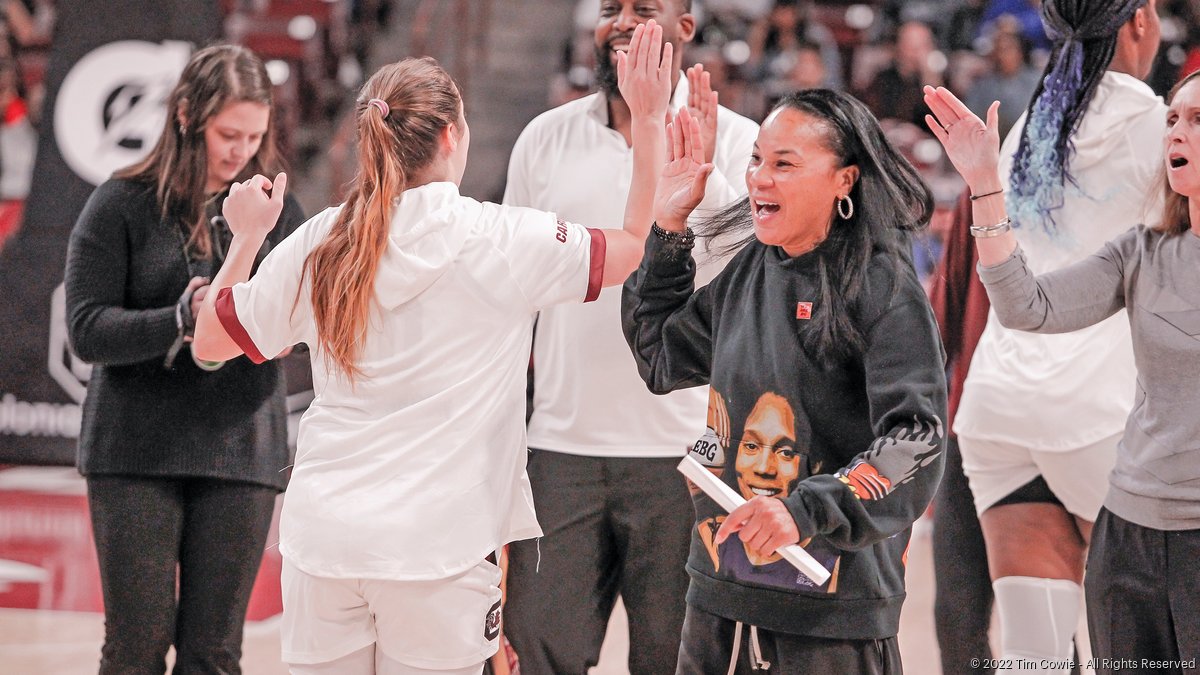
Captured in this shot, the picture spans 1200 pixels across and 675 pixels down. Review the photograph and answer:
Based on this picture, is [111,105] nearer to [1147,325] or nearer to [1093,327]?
[1093,327]

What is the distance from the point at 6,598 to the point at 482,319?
3.81m

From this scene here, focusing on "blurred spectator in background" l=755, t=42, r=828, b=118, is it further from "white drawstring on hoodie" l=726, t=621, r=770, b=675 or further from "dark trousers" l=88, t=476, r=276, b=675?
"white drawstring on hoodie" l=726, t=621, r=770, b=675

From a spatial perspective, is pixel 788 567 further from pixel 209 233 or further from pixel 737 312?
pixel 209 233

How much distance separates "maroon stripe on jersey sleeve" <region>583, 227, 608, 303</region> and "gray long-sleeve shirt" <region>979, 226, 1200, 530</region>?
736 millimetres

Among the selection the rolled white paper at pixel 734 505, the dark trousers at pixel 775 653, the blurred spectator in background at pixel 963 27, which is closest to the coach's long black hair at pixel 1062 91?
the dark trousers at pixel 775 653

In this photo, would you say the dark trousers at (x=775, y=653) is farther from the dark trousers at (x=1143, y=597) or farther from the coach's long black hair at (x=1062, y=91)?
the coach's long black hair at (x=1062, y=91)

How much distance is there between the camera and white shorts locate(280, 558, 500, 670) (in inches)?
94.7

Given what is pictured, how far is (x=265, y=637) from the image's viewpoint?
16.7ft

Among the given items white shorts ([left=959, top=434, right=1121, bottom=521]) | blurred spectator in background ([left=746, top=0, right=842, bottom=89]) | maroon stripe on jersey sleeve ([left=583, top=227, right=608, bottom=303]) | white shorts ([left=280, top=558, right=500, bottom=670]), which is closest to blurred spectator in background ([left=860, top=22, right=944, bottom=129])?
blurred spectator in background ([left=746, top=0, right=842, bottom=89])

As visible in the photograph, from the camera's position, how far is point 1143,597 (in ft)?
8.20

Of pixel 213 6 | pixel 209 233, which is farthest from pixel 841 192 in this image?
pixel 213 6

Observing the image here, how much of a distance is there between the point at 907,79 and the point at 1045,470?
7.73 metres

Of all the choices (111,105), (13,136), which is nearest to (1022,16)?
(111,105)

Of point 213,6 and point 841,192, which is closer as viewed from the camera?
point 841,192
